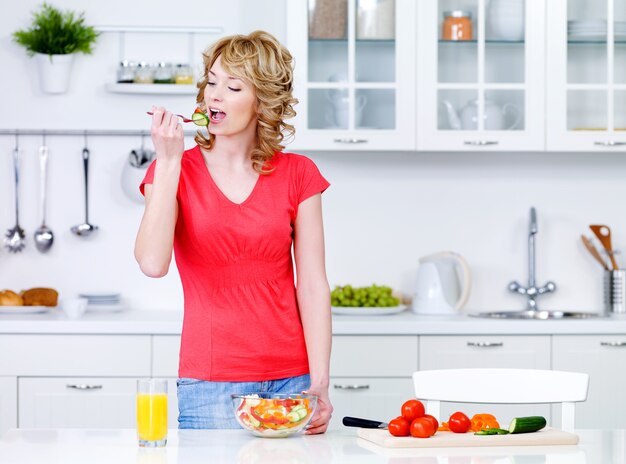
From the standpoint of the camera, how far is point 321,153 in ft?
12.7

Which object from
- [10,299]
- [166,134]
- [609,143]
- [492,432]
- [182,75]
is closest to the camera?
[492,432]

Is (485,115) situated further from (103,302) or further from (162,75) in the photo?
(103,302)

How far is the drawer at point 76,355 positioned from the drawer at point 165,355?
23mm

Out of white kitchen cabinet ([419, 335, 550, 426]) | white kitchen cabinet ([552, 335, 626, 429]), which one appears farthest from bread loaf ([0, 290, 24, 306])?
white kitchen cabinet ([552, 335, 626, 429])

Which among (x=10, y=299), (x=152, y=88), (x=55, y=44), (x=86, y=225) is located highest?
(x=55, y=44)

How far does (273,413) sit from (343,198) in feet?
7.23

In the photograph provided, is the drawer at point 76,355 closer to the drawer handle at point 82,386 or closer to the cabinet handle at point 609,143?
the drawer handle at point 82,386

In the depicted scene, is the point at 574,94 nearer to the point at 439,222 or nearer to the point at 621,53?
the point at 621,53

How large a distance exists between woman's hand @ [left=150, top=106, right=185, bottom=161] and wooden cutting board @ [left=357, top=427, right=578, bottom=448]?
0.65 meters

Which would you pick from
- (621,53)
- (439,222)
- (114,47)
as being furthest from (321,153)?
(621,53)

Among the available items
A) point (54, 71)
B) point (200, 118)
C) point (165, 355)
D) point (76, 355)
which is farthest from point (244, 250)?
point (54, 71)

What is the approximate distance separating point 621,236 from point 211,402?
242 centimetres

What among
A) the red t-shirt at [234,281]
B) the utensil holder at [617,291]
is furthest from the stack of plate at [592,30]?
the red t-shirt at [234,281]

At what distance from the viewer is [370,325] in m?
3.32
